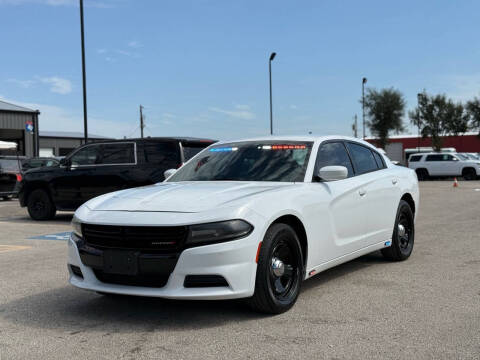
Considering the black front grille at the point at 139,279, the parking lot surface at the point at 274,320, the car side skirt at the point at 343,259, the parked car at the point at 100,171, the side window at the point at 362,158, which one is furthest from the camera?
the parked car at the point at 100,171

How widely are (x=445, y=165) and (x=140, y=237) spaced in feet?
110

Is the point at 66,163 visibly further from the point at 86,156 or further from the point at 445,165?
the point at 445,165

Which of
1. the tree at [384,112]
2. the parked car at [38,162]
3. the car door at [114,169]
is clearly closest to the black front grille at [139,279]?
the car door at [114,169]

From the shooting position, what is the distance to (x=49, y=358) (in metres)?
3.66

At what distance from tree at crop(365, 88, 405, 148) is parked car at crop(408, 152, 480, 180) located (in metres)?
24.6

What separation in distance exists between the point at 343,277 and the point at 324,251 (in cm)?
97

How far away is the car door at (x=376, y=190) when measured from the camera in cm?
608

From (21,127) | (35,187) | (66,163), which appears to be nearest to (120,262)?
(66,163)

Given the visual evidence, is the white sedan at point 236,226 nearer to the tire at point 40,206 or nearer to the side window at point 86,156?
the side window at point 86,156

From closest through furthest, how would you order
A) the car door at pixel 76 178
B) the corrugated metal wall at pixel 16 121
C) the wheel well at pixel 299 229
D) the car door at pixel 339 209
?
the wheel well at pixel 299 229 → the car door at pixel 339 209 → the car door at pixel 76 178 → the corrugated metal wall at pixel 16 121

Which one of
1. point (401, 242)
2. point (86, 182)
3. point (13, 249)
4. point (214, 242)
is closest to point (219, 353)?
point (214, 242)

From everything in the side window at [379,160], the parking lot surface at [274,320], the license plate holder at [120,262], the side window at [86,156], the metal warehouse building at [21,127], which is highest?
the metal warehouse building at [21,127]

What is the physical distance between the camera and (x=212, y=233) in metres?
4.12

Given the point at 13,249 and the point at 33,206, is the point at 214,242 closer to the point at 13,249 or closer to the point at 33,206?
the point at 13,249
